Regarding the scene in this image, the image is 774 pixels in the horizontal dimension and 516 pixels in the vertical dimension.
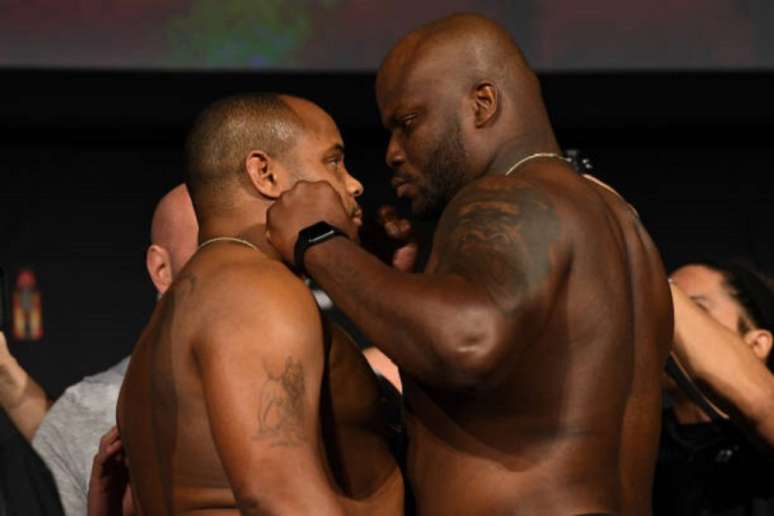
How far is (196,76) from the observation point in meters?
4.04

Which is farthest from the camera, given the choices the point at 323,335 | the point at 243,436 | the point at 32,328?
the point at 32,328

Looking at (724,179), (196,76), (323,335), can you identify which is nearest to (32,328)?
(196,76)

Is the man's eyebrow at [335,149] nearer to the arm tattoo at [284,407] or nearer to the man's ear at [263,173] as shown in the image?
the man's ear at [263,173]

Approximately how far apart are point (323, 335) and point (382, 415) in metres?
0.21

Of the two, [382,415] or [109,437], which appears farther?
[109,437]

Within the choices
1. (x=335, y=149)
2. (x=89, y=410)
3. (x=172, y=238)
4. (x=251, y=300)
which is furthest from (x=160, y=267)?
(x=251, y=300)

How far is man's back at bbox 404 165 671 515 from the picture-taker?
6.78ft

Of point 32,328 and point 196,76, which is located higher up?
point 196,76

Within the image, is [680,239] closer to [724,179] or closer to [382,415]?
[724,179]

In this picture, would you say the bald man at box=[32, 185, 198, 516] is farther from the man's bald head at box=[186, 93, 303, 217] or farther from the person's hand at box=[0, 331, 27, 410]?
the man's bald head at box=[186, 93, 303, 217]

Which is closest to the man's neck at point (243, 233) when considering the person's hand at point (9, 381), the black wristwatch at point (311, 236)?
the black wristwatch at point (311, 236)

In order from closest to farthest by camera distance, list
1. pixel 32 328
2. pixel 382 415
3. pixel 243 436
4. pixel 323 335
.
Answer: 1. pixel 243 436
2. pixel 323 335
3. pixel 382 415
4. pixel 32 328

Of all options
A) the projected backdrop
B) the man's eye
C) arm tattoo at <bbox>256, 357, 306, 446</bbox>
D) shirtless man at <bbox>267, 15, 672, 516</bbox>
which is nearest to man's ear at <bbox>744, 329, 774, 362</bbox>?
the projected backdrop

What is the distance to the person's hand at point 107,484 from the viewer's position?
8.84 feet
